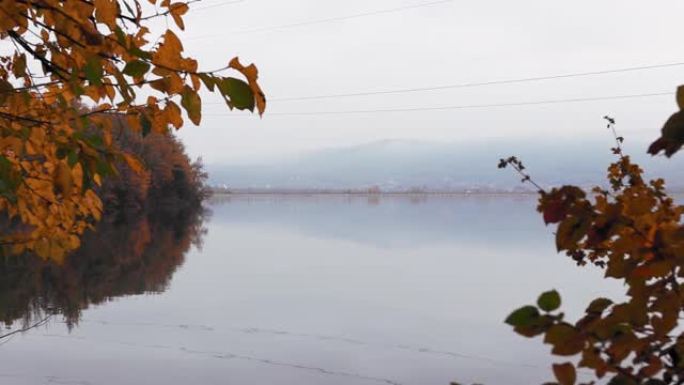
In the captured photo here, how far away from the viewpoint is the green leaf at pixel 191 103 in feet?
4.31

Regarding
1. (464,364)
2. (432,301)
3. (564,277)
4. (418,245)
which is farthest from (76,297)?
(418,245)

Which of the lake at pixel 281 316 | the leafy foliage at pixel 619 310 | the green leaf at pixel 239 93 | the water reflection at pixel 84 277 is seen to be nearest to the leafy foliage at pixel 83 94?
the green leaf at pixel 239 93

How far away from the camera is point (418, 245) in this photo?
29.3 metres

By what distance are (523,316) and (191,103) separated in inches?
31.6

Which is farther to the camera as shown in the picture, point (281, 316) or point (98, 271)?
point (98, 271)

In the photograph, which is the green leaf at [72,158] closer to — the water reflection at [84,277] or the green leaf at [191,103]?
the green leaf at [191,103]

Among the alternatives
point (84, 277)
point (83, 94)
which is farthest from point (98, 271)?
point (83, 94)

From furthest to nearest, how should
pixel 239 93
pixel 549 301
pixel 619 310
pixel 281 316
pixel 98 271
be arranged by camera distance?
pixel 98 271
pixel 281 316
pixel 239 93
pixel 619 310
pixel 549 301

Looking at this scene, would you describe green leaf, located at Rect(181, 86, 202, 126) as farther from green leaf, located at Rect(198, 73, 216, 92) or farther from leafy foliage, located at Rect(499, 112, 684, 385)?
leafy foliage, located at Rect(499, 112, 684, 385)

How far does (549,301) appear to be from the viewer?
729mm

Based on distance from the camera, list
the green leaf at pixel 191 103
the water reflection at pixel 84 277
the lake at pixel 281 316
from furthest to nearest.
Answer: the water reflection at pixel 84 277
the lake at pixel 281 316
the green leaf at pixel 191 103

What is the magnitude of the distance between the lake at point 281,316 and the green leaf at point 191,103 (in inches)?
212

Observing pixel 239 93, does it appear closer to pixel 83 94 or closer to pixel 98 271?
pixel 83 94

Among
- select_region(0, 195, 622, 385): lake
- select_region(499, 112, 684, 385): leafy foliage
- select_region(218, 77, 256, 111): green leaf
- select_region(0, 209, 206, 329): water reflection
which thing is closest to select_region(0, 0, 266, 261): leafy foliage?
select_region(218, 77, 256, 111): green leaf
